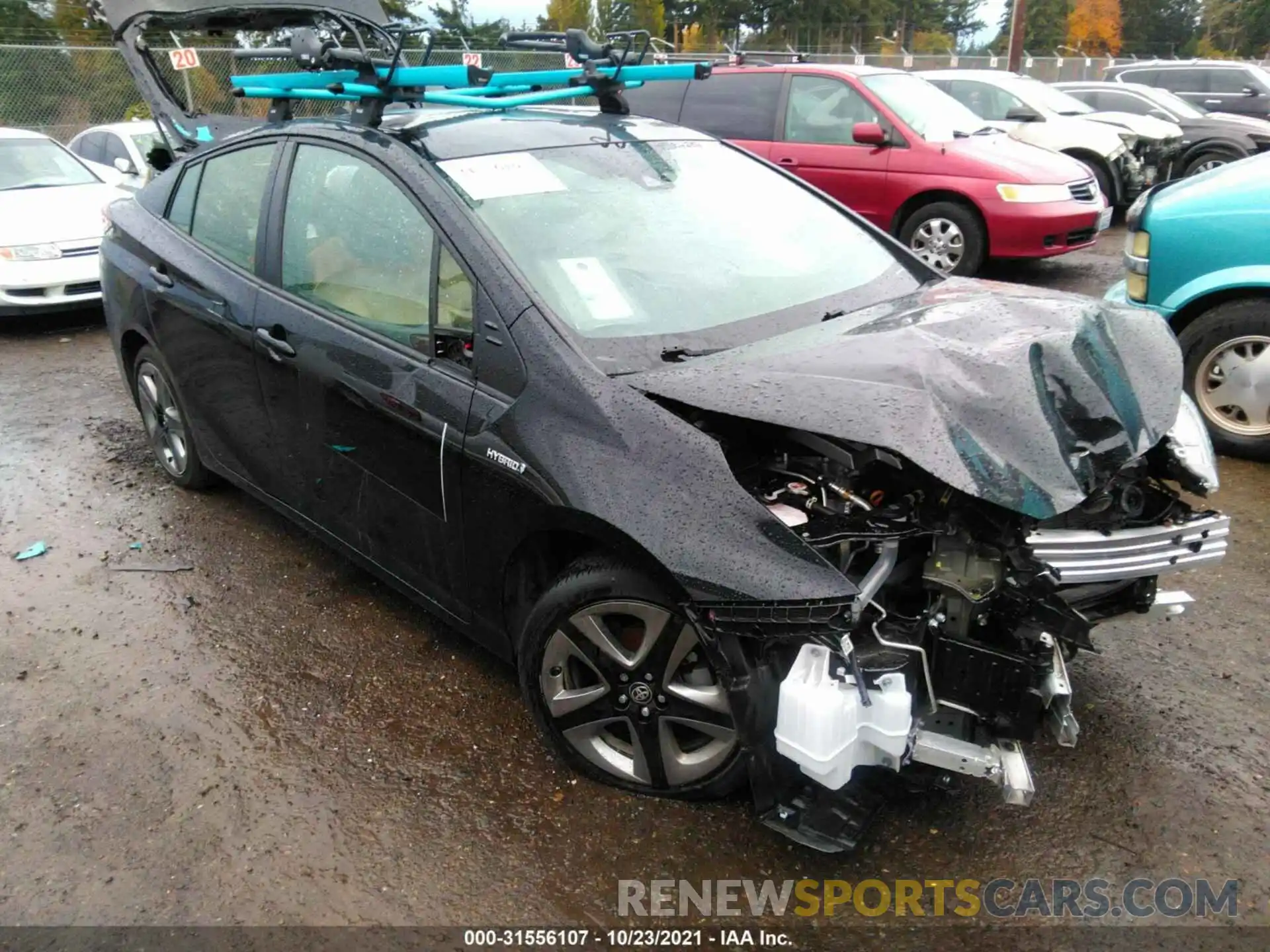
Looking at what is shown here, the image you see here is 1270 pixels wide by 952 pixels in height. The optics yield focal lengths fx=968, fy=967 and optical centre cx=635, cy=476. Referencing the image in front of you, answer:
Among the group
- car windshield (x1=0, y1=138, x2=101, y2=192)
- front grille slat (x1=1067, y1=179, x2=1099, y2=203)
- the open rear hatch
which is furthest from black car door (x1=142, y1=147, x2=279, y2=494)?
front grille slat (x1=1067, y1=179, x2=1099, y2=203)

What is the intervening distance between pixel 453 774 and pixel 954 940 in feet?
4.65

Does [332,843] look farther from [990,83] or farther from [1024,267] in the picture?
[990,83]

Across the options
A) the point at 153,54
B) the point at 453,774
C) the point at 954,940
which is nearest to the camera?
the point at 954,940

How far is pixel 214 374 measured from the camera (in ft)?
12.7

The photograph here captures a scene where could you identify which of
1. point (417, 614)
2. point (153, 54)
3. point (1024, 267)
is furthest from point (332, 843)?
point (1024, 267)

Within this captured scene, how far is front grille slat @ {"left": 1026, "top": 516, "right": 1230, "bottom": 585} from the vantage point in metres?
2.33

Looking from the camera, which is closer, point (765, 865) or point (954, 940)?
point (954, 940)

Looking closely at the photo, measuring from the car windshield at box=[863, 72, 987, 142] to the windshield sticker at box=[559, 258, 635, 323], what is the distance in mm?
6184

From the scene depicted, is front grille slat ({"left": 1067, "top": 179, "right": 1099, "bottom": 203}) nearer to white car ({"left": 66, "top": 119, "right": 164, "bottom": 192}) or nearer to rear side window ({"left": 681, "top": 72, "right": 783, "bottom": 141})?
rear side window ({"left": 681, "top": 72, "right": 783, "bottom": 141})

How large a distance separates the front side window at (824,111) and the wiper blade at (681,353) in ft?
20.6

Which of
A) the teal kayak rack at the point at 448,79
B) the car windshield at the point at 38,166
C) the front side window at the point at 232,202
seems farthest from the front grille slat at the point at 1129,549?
the car windshield at the point at 38,166

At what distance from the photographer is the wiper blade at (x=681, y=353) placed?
2654 mm

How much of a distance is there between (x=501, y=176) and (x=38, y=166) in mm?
7578

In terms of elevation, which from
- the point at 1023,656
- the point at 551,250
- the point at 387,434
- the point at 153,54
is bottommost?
the point at 1023,656
